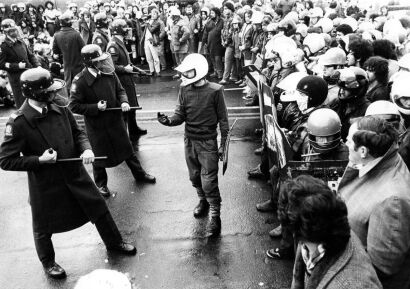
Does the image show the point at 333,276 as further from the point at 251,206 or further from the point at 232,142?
the point at 232,142

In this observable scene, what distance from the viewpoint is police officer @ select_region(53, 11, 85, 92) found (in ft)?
30.6

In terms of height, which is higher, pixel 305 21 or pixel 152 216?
pixel 305 21

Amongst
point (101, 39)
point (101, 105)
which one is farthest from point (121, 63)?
point (101, 105)

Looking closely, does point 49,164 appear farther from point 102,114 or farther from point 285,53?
point 285,53

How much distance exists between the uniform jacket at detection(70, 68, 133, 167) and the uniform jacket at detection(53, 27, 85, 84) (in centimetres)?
377

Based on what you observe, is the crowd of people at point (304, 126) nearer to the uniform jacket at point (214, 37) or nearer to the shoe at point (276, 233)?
the shoe at point (276, 233)

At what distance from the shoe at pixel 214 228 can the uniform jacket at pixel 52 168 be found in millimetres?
1269

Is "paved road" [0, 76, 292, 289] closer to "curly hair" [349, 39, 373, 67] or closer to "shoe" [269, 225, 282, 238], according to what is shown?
"shoe" [269, 225, 282, 238]

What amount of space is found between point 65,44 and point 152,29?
15.0 ft

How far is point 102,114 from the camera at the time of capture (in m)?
5.99

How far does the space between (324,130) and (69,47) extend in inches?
278

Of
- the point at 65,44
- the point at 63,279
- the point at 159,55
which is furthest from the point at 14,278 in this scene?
the point at 159,55

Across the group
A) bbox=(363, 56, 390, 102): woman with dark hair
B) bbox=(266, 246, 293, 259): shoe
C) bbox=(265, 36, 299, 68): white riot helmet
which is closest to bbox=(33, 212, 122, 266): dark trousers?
bbox=(266, 246, 293, 259): shoe

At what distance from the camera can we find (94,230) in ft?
18.0
